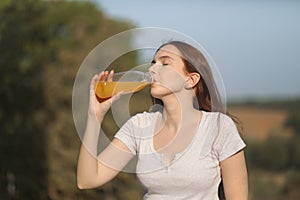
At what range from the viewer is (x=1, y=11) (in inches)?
474

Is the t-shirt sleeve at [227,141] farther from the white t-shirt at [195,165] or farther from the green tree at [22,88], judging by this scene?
the green tree at [22,88]

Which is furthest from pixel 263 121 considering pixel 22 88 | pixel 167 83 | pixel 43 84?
pixel 167 83

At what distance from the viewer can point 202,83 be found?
2.75 meters

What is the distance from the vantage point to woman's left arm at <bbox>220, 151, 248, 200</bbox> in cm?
258

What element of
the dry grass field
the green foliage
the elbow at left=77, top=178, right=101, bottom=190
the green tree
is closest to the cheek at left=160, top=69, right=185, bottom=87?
the elbow at left=77, top=178, right=101, bottom=190

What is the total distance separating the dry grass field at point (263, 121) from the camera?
59.1ft

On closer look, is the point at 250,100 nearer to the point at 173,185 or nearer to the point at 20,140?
the point at 20,140

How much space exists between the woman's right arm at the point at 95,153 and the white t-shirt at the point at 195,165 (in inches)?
3.7

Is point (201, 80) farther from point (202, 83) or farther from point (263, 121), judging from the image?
point (263, 121)

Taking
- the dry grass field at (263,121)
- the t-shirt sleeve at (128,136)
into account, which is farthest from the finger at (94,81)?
the dry grass field at (263,121)

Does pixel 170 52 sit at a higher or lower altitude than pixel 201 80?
higher

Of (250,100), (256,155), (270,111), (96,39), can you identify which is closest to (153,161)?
(96,39)

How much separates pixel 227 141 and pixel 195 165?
15 centimetres

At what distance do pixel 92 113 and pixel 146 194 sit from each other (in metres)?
0.37
